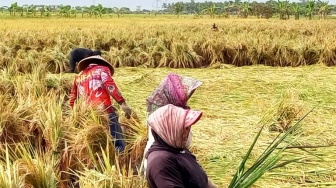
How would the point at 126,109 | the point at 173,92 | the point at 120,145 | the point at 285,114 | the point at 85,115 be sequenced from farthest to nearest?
the point at 285,114
the point at 126,109
the point at 85,115
the point at 120,145
the point at 173,92

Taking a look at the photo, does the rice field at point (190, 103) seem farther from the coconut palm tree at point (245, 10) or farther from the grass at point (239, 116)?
the coconut palm tree at point (245, 10)

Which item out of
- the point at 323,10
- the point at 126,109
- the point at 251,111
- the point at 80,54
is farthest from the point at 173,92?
the point at 323,10

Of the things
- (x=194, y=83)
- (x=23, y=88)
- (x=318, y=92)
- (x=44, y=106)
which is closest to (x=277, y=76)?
(x=318, y=92)

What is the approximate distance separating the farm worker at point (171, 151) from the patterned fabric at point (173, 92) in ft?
1.45

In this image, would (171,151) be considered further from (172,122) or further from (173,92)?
(173,92)

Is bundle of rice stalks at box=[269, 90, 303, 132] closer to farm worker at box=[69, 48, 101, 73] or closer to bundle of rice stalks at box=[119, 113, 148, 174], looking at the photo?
bundle of rice stalks at box=[119, 113, 148, 174]

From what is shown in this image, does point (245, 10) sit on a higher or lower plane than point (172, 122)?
higher

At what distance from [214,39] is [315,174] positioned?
7605 mm

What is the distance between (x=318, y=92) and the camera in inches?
278

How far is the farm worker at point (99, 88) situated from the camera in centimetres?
444

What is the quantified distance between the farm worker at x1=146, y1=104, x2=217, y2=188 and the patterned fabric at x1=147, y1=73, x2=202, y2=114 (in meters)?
0.44

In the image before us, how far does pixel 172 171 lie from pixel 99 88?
221 centimetres

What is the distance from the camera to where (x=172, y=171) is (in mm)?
2451

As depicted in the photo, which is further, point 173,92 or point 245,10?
point 245,10
